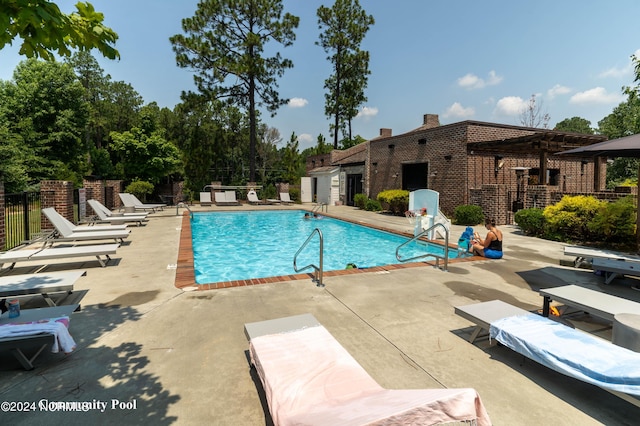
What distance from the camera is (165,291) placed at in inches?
213

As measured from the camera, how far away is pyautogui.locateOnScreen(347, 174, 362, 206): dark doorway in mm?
25203

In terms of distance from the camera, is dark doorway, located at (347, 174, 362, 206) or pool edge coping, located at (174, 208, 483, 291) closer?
pool edge coping, located at (174, 208, 483, 291)

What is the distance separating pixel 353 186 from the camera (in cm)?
2597

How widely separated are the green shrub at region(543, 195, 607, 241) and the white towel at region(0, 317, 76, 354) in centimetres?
1254

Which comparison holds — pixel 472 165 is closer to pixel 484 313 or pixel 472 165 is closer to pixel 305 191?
pixel 484 313

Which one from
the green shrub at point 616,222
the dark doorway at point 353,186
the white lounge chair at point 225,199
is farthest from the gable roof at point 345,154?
the green shrub at point 616,222

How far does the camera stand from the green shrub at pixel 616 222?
916 centimetres

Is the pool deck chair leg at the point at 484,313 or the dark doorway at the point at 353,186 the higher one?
the dark doorway at the point at 353,186

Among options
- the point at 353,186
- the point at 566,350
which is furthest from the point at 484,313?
the point at 353,186

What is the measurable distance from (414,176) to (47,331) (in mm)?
19085

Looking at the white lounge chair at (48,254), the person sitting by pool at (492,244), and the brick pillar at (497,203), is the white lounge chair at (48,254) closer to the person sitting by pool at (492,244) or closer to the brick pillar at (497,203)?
the person sitting by pool at (492,244)

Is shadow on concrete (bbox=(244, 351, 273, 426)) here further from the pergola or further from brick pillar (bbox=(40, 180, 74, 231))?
the pergola

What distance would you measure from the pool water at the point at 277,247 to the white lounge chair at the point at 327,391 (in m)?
5.46

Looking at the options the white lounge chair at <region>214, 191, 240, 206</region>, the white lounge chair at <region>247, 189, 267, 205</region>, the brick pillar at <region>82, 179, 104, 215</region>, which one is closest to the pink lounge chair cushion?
the brick pillar at <region>82, 179, 104, 215</region>
